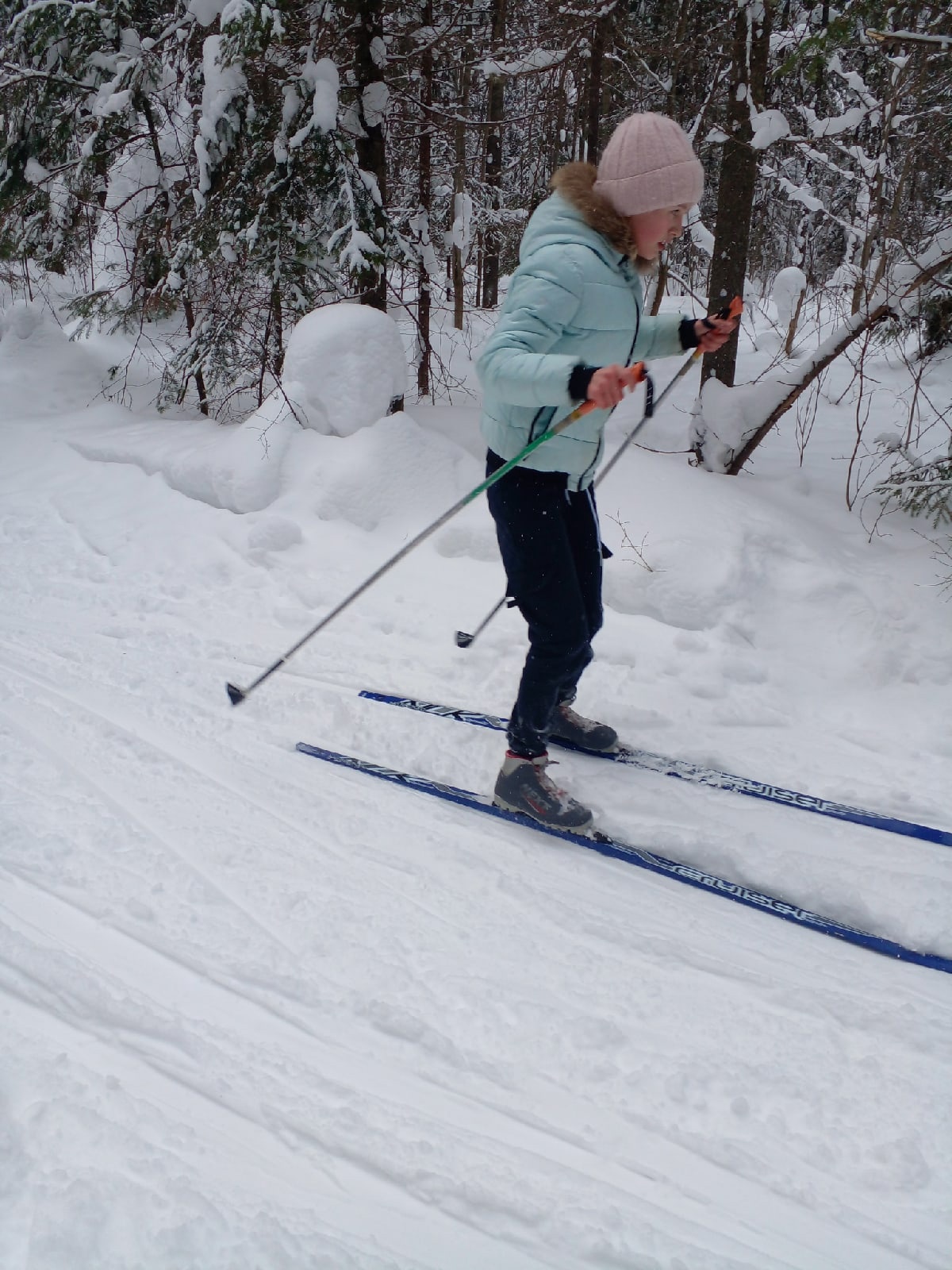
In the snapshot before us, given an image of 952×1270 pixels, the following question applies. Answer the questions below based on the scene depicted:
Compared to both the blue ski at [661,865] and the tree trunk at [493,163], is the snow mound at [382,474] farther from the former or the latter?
the tree trunk at [493,163]

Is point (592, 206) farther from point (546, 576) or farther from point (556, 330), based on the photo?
point (546, 576)

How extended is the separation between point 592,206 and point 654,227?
0.67 feet

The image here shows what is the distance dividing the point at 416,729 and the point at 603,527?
205 centimetres

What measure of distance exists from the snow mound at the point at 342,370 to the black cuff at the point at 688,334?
3349 mm

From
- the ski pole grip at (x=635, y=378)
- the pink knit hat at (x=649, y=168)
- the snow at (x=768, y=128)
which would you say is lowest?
the ski pole grip at (x=635, y=378)

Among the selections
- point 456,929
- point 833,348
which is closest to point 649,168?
point 456,929

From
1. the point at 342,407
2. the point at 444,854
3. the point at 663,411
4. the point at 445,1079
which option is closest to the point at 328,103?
the point at 342,407

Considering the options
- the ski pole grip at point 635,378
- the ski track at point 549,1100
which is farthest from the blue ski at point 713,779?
the ski pole grip at point 635,378

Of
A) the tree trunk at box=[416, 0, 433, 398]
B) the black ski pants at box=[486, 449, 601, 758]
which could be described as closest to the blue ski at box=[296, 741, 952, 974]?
the black ski pants at box=[486, 449, 601, 758]

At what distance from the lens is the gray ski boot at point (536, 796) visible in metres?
2.91

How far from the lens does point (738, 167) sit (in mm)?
5578

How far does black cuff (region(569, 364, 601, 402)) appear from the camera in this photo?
2.26 m

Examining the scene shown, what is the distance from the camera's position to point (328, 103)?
584 cm

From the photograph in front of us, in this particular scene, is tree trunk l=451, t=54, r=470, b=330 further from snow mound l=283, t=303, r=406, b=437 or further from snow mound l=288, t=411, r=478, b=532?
snow mound l=288, t=411, r=478, b=532
